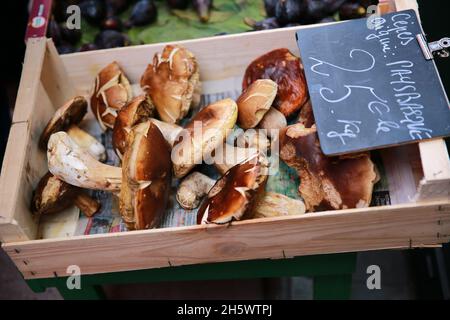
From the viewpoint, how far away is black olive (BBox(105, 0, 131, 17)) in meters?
2.33

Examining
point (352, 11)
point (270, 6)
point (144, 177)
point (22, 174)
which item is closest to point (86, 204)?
point (22, 174)

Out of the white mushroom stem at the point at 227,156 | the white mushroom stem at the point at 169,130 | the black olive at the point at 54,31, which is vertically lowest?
the white mushroom stem at the point at 227,156

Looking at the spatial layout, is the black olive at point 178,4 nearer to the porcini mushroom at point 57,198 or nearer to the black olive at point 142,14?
the black olive at point 142,14

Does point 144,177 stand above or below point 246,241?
above

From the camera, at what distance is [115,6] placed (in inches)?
92.5

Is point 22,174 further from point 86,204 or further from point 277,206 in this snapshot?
point 277,206

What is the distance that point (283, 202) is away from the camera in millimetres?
1539

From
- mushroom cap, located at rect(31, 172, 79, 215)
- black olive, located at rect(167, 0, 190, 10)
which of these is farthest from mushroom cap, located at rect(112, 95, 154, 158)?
black olive, located at rect(167, 0, 190, 10)

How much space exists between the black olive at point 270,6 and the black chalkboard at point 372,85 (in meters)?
0.53

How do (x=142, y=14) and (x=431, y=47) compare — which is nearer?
(x=431, y=47)

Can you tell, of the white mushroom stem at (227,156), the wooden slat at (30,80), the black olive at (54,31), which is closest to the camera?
the white mushroom stem at (227,156)

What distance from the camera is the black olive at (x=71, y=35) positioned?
2.26 metres

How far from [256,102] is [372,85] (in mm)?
379

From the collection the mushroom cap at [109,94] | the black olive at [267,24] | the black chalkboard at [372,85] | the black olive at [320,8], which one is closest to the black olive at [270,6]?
the black olive at [267,24]
